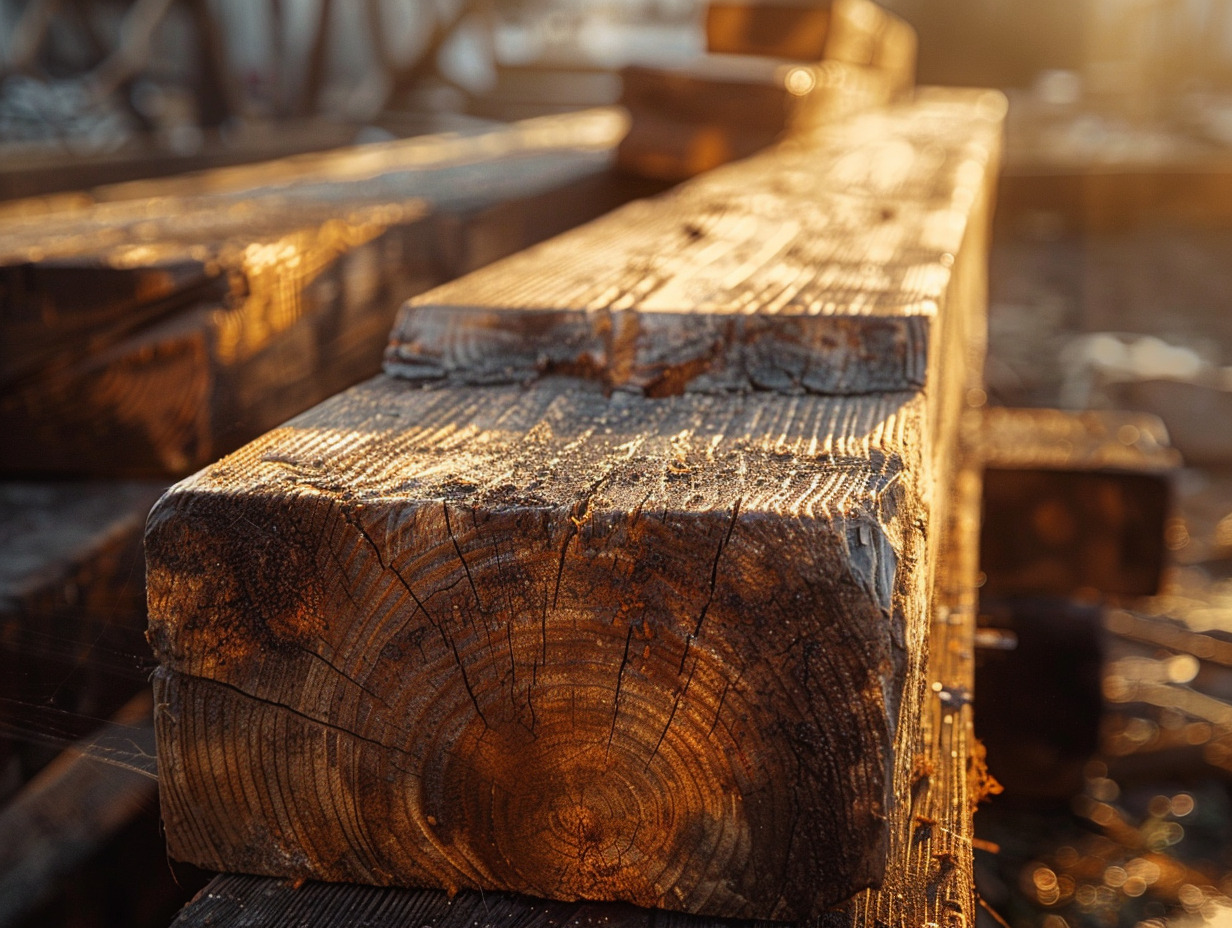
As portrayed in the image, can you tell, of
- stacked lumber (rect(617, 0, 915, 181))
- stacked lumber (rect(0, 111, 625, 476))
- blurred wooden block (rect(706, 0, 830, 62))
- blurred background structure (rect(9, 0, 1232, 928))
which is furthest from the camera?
blurred wooden block (rect(706, 0, 830, 62))

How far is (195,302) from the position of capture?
5.58ft

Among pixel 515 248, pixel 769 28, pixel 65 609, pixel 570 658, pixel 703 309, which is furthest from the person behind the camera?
pixel 769 28

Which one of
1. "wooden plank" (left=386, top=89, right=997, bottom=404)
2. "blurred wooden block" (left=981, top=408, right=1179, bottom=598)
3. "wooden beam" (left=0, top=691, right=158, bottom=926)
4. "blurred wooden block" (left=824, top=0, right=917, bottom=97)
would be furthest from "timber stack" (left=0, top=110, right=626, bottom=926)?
"blurred wooden block" (left=824, top=0, right=917, bottom=97)

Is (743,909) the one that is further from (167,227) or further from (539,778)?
(167,227)

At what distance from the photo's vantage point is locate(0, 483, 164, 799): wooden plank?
1204 millimetres

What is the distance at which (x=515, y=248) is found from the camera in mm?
2893

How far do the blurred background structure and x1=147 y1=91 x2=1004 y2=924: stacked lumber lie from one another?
1.02 ft

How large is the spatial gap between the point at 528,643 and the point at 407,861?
24cm

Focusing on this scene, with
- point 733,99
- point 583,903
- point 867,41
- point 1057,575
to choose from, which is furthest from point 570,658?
point 867,41

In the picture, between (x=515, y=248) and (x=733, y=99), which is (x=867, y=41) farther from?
(x=515, y=248)

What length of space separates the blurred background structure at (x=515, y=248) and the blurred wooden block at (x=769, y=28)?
0.13 m

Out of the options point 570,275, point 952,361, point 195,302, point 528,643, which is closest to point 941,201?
point 952,361

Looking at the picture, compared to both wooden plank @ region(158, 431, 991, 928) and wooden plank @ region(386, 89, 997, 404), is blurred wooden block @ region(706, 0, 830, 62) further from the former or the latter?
Result: wooden plank @ region(158, 431, 991, 928)

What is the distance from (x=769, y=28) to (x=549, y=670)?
367 cm
